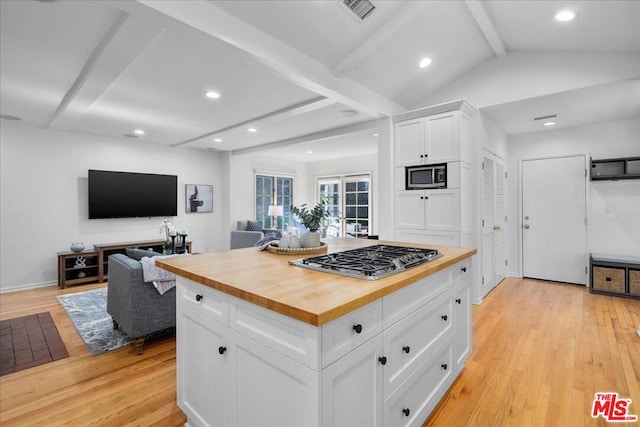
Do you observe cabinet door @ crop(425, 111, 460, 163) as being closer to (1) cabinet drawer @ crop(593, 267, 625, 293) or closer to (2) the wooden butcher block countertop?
(2) the wooden butcher block countertop

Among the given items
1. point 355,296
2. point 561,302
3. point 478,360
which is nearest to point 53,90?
point 355,296

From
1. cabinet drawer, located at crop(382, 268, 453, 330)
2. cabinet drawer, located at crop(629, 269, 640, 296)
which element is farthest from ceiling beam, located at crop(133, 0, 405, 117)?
cabinet drawer, located at crop(629, 269, 640, 296)

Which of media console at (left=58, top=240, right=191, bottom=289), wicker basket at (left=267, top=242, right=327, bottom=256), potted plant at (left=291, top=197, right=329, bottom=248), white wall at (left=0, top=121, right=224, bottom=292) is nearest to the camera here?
wicker basket at (left=267, top=242, right=327, bottom=256)

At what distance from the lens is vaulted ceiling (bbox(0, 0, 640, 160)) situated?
218cm

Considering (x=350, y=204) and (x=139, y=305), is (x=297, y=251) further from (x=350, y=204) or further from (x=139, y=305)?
(x=350, y=204)

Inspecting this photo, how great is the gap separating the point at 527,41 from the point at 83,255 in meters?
6.72

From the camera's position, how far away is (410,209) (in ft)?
12.7

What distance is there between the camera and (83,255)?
192 inches

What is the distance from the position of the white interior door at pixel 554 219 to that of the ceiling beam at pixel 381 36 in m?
3.63

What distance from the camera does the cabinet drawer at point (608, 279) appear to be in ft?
12.9

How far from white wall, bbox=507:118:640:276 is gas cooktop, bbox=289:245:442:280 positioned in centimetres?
406

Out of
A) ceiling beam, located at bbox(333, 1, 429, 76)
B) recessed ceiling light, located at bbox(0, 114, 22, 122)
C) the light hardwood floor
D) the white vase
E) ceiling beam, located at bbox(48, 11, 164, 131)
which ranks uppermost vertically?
ceiling beam, located at bbox(333, 1, 429, 76)

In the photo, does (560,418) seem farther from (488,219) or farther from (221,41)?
(221,41)

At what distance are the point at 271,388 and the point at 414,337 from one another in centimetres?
77
